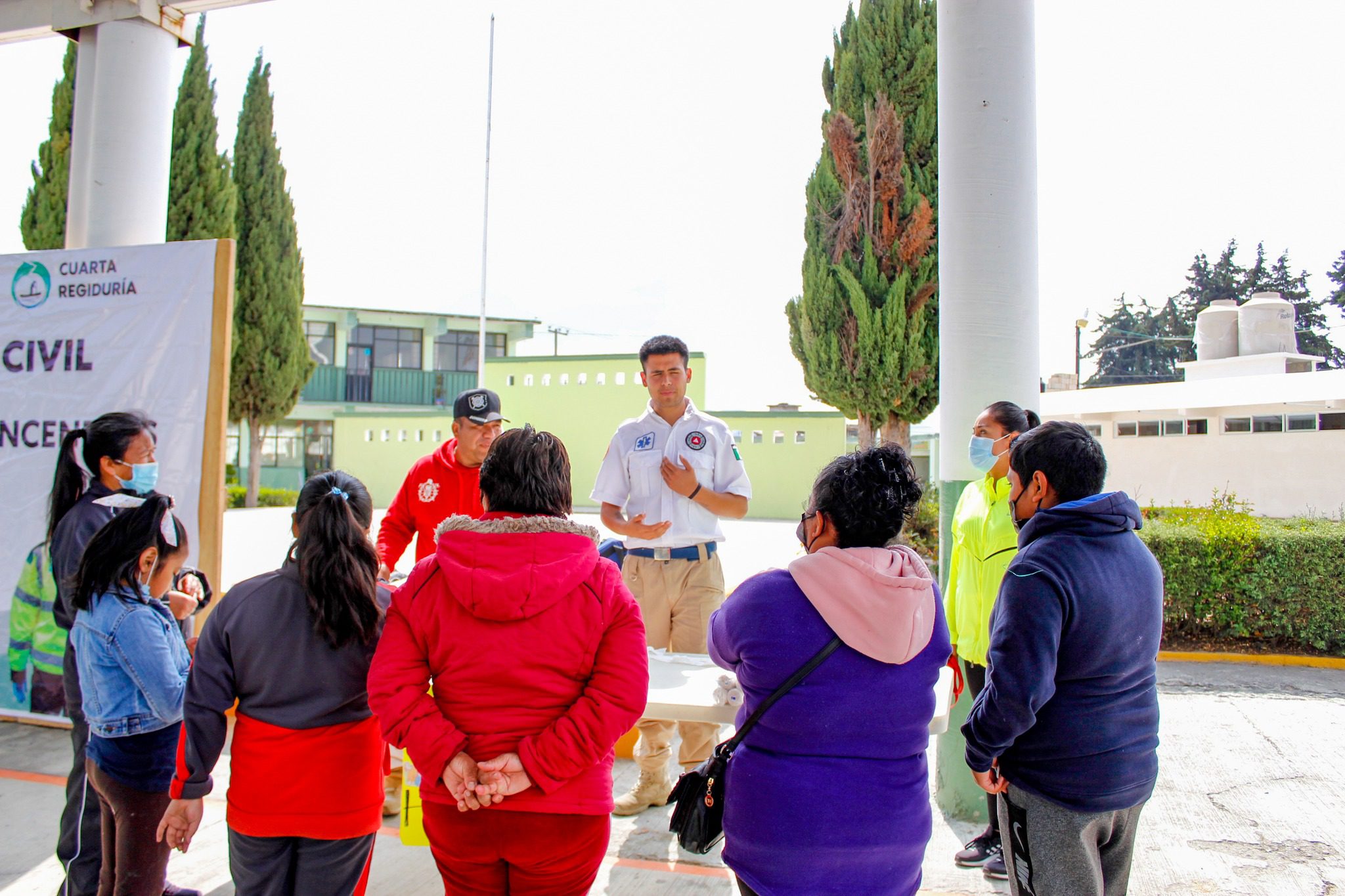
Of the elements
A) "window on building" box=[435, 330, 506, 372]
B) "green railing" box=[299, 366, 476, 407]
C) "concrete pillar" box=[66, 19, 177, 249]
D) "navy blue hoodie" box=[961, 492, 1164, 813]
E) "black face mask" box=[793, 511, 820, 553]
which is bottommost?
"navy blue hoodie" box=[961, 492, 1164, 813]

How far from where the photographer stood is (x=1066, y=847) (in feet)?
6.66

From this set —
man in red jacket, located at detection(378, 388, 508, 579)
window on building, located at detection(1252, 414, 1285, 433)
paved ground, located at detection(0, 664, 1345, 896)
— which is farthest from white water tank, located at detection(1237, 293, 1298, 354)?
man in red jacket, located at detection(378, 388, 508, 579)

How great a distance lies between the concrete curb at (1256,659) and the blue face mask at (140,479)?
7.12 m

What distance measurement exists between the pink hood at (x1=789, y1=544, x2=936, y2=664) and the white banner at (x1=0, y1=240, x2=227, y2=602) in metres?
3.59

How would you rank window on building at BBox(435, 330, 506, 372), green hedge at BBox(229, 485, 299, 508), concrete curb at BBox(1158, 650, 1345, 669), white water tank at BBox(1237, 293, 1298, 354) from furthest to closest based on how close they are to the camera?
window on building at BBox(435, 330, 506, 372), green hedge at BBox(229, 485, 299, 508), white water tank at BBox(1237, 293, 1298, 354), concrete curb at BBox(1158, 650, 1345, 669)

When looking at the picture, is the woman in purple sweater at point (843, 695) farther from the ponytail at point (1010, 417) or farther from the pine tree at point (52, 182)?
the pine tree at point (52, 182)

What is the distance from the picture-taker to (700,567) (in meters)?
3.75

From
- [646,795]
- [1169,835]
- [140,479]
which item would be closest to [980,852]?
[1169,835]

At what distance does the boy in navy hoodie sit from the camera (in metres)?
1.94

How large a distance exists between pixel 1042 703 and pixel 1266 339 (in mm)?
20424

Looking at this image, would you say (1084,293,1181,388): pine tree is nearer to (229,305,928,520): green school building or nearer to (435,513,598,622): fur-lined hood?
(229,305,928,520): green school building

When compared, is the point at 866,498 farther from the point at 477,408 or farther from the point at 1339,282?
the point at 1339,282

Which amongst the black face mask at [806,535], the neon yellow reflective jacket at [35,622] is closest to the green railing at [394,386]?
the neon yellow reflective jacket at [35,622]

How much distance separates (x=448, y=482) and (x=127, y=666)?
59.1 inches
